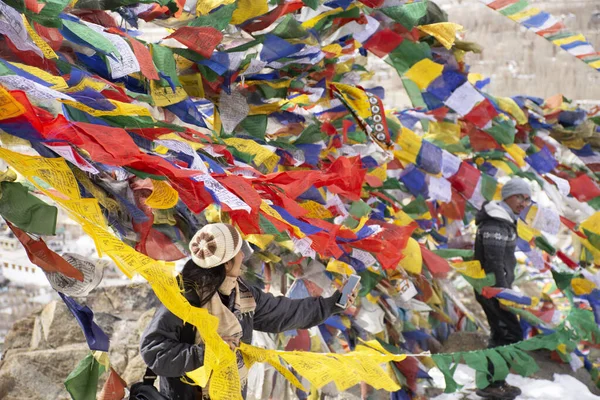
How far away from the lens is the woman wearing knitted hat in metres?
2.31

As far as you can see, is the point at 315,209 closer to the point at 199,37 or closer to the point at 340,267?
the point at 340,267

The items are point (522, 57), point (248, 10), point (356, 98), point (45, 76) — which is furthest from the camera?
point (522, 57)

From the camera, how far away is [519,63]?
884 cm

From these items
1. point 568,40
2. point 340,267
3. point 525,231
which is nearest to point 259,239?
point 340,267

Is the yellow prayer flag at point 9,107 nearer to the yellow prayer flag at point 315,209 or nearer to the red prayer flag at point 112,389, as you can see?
the red prayer flag at point 112,389

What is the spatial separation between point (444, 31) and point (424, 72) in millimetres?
218

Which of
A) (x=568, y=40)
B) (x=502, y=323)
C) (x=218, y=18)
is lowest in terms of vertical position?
(x=502, y=323)

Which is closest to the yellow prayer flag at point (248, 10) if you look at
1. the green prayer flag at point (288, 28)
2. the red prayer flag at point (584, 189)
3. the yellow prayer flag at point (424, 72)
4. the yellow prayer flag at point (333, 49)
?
the green prayer flag at point (288, 28)

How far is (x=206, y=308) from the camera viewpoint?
7.90ft

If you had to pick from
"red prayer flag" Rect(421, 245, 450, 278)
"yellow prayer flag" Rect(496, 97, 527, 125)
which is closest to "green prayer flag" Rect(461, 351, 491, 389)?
"red prayer flag" Rect(421, 245, 450, 278)

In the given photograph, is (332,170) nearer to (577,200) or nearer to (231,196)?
(231,196)

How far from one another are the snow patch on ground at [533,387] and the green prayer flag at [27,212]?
8.61ft

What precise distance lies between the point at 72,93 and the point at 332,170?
0.88 m

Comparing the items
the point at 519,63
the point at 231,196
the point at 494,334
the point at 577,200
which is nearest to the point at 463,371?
the point at 494,334
